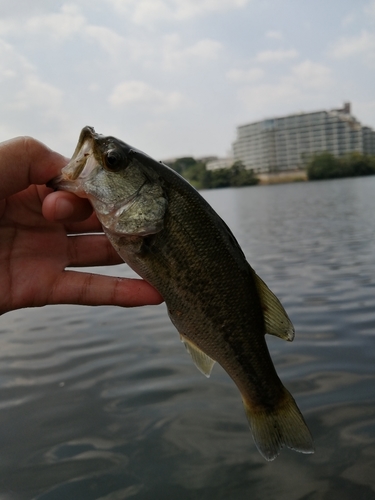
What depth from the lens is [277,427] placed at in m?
3.18

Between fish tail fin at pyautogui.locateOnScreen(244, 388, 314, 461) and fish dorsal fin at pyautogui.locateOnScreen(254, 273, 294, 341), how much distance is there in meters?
0.48

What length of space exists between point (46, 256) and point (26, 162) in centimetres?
90

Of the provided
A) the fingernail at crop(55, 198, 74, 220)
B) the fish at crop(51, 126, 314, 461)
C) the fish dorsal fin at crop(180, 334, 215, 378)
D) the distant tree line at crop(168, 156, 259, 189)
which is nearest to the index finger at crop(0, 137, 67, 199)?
the fish at crop(51, 126, 314, 461)

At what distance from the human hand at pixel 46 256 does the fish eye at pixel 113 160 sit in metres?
0.43

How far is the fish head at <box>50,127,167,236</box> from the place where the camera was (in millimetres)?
2947

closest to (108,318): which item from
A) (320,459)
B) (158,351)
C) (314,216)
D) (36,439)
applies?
(158,351)

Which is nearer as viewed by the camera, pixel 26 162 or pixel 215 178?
pixel 26 162

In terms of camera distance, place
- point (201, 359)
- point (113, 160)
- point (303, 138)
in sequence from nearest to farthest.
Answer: point (113, 160), point (201, 359), point (303, 138)

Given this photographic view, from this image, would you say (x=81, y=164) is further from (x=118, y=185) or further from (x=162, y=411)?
(x=162, y=411)

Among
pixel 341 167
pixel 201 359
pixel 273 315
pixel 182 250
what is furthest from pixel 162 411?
pixel 341 167

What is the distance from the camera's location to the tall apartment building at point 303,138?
17675cm

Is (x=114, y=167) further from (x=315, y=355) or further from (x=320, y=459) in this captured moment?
(x=315, y=355)

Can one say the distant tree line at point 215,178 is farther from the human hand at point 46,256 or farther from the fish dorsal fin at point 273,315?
the fish dorsal fin at point 273,315

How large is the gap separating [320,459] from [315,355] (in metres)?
2.45
